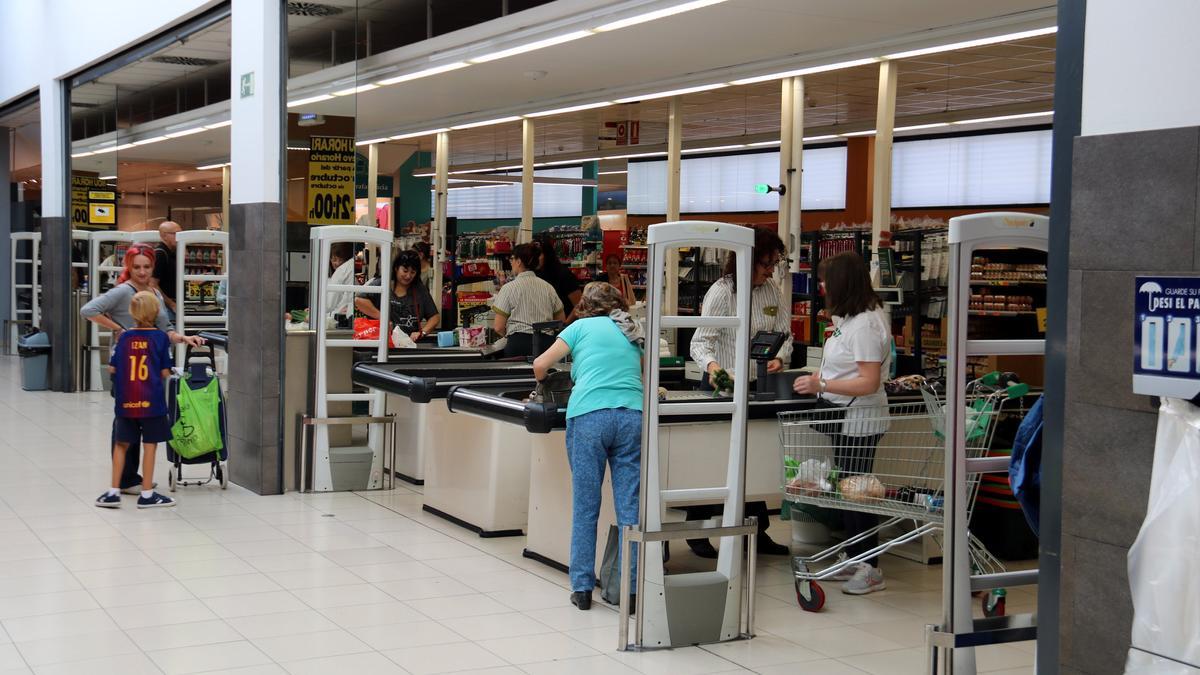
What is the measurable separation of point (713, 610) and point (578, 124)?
36.1ft

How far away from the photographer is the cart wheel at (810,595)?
17.5 feet

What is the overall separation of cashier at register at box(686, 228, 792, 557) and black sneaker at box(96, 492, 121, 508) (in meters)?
3.61

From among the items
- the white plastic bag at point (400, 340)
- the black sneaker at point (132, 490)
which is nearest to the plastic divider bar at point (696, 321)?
the black sneaker at point (132, 490)

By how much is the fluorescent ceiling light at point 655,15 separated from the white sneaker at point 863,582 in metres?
3.54

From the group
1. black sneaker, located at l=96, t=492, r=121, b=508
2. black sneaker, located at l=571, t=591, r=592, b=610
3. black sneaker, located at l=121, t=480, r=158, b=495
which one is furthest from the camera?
black sneaker, located at l=121, t=480, r=158, b=495

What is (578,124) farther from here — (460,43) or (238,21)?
(238,21)

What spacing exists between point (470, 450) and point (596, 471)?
1867 millimetres

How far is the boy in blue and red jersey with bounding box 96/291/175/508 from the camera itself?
282 inches

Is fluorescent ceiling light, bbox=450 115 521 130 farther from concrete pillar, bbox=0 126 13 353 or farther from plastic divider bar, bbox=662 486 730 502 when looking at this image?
plastic divider bar, bbox=662 486 730 502

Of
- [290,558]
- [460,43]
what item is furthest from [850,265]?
[460,43]

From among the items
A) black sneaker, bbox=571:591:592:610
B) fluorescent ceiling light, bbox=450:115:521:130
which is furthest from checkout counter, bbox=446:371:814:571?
fluorescent ceiling light, bbox=450:115:521:130

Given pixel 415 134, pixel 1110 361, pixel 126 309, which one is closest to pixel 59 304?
pixel 415 134

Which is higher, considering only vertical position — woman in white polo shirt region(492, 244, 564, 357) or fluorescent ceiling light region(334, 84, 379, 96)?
fluorescent ceiling light region(334, 84, 379, 96)

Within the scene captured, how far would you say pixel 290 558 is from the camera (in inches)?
243
